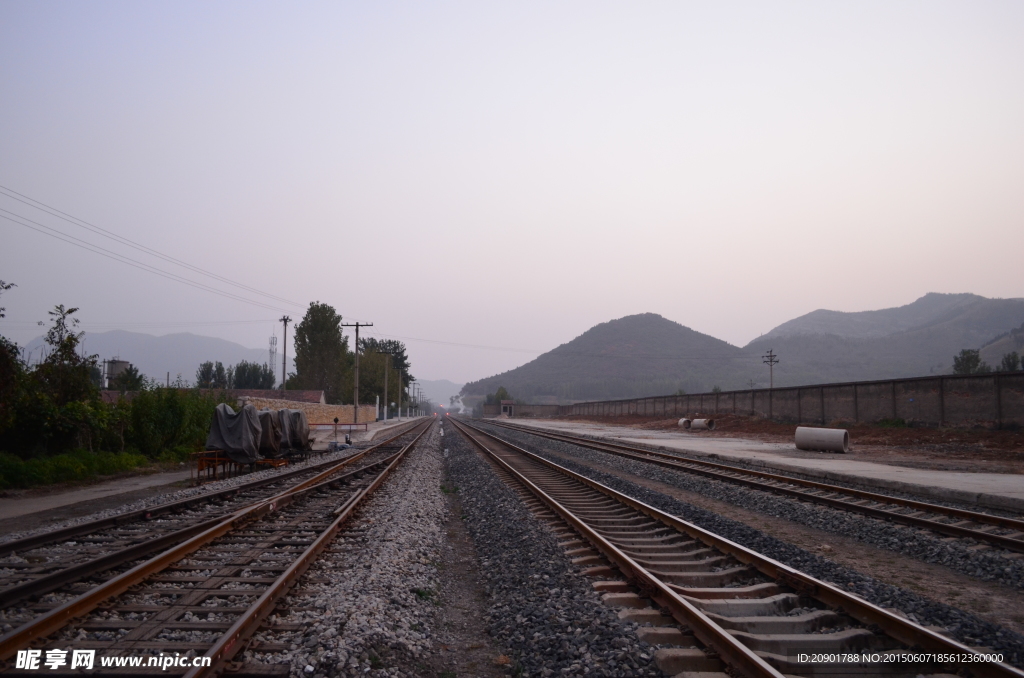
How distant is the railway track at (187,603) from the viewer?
470 centimetres

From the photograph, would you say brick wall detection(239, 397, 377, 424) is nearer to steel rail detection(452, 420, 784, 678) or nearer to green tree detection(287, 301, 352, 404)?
green tree detection(287, 301, 352, 404)

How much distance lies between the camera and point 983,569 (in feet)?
25.0

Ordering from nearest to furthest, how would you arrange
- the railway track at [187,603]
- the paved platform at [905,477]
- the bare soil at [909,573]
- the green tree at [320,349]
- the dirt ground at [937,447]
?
the railway track at [187,603]
the bare soil at [909,573]
the paved platform at [905,477]
the dirt ground at [937,447]
the green tree at [320,349]

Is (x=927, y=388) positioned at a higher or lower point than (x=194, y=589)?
higher

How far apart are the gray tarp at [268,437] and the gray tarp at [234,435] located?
1.42 metres

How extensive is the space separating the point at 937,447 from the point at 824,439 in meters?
4.62

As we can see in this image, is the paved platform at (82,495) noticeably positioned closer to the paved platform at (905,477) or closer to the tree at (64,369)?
the tree at (64,369)

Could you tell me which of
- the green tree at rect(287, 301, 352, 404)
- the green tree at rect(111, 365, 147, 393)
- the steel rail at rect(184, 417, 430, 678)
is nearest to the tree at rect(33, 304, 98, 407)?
the steel rail at rect(184, 417, 430, 678)

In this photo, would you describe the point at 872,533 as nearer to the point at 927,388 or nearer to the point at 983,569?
the point at 983,569

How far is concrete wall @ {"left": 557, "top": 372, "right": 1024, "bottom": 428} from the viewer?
25.2m

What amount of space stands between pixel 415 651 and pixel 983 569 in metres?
6.84

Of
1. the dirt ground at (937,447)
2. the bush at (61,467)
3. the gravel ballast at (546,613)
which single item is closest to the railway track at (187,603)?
the gravel ballast at (546,613)

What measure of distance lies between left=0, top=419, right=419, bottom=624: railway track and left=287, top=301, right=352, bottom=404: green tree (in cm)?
6979

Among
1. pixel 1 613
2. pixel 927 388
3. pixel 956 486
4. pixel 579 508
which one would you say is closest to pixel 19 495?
pixel 1 613
